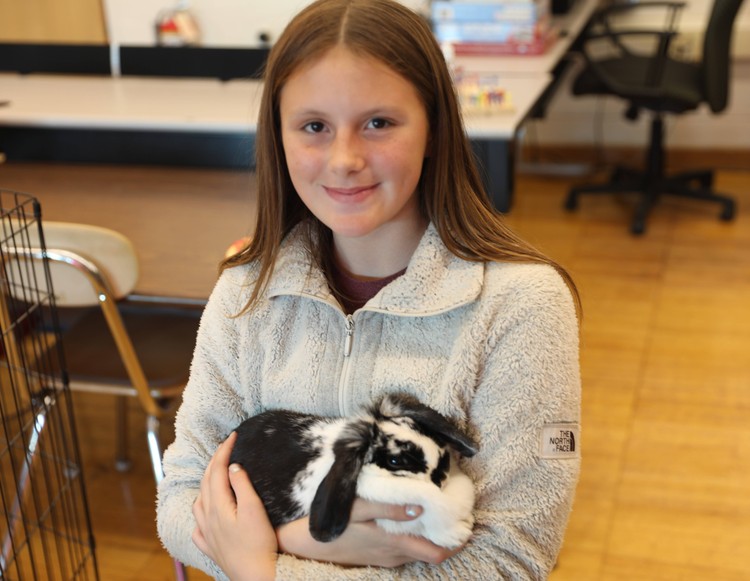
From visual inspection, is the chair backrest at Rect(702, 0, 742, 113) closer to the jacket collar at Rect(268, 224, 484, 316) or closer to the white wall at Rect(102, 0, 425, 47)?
the white wall at Rect(102, 0, 425, 47)

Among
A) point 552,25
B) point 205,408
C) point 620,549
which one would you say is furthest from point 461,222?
point 552,25

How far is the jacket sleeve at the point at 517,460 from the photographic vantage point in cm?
103

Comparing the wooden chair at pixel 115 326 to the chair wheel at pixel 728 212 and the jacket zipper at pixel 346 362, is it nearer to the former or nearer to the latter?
the jacket zipper at pixel 346 362

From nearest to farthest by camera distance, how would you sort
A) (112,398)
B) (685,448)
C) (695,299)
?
(685,448), (112,398), (695,299)

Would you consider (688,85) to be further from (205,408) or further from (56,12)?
(205,408)

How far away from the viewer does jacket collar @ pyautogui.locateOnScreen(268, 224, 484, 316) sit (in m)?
1.08

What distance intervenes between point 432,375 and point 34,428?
0.84m

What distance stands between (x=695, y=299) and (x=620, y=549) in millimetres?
1379

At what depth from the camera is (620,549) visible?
208 cm

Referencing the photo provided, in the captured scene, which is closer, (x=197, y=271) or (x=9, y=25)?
(x=197, y=271)

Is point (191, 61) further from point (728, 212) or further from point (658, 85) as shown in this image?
point (728, 212)

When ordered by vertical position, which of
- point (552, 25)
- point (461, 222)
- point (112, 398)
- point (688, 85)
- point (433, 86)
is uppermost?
point (433, 86)

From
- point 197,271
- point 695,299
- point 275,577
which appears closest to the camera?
point 275,577

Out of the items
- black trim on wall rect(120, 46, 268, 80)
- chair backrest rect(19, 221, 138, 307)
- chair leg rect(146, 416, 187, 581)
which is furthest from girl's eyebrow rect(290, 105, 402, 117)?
black trim on wall rect(120, 46, 268, 80)
